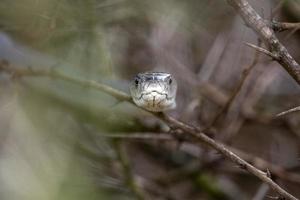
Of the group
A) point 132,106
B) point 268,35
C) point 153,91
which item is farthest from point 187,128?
point 132,106

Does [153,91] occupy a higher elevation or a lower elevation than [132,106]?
lower

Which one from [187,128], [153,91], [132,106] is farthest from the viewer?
[132,106]

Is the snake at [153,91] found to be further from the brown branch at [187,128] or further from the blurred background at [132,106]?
the blurred background at [132,106]

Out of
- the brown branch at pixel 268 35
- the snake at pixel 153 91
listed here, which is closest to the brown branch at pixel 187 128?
the snake at pixel 153 91

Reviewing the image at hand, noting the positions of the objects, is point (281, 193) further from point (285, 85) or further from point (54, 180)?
point (285, 85)

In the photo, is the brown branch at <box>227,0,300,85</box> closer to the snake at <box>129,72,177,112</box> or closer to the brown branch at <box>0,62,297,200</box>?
the brown branch at <box>0,62,297,200</box>

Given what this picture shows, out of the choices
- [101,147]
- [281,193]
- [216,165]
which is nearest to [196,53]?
[216,165]

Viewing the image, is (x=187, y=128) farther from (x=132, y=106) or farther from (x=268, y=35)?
(x=132, y=106)
